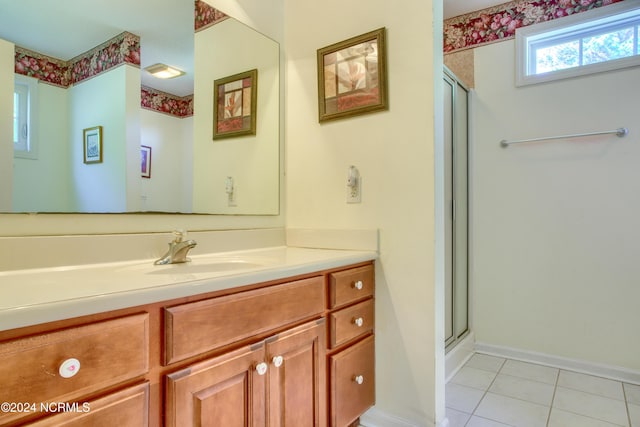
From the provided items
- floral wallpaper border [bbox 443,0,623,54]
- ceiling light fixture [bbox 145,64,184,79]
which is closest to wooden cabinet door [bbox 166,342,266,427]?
ceiling light fixture [bbox 145,64,184,79]

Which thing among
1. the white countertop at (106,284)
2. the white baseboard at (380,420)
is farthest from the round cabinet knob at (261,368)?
the white baseboard at (380,420)

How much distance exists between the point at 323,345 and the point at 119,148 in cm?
105

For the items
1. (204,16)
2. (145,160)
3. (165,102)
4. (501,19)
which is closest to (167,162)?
(145,160)

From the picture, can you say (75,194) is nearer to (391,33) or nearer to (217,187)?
(217,187)

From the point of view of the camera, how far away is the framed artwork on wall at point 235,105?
169 centimetres

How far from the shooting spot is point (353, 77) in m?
1.71

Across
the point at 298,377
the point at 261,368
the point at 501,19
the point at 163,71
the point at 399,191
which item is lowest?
the point at 298,377

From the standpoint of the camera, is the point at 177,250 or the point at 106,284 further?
the point at 177,250

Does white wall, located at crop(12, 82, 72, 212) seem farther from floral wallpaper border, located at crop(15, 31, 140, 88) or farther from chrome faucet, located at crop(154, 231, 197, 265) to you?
chrome faucet, located at crop(154, 231, 197, 265)

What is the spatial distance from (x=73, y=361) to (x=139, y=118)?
98cm

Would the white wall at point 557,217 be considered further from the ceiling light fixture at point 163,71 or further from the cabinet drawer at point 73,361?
the cabinet drawer at point 73,361

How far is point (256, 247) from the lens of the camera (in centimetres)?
178

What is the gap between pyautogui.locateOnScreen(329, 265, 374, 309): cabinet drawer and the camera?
1.38 m

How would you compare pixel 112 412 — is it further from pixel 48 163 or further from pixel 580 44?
pixel 580 44
